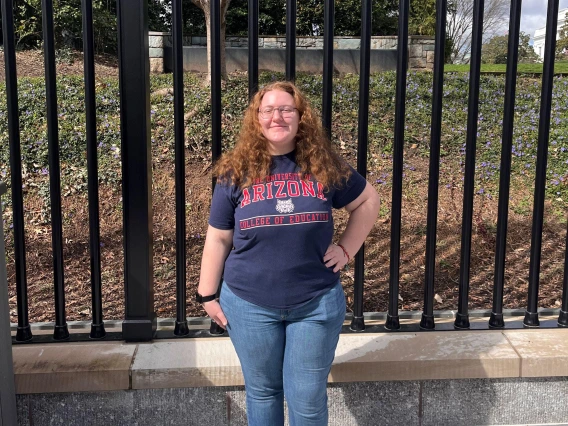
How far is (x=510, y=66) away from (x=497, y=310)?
113cm

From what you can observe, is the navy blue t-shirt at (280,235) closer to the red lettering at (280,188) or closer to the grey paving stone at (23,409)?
the red lettering at (280,188)

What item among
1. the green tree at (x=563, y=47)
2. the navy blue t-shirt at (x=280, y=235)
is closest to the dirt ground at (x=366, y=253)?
the navy blue t-shirt at (x=280, y=235)

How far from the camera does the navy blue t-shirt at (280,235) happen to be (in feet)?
6.86

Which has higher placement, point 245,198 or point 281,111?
point 281,111

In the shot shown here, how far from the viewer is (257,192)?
2.12 metres

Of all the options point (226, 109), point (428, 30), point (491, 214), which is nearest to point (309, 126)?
point (491, 214)

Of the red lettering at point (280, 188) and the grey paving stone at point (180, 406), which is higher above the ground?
the red lettering at point (280, 188)

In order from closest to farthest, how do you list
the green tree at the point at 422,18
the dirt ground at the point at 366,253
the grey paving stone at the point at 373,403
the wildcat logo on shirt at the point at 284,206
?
the wildcat logo on shirt at the point at 284,206 < the grey paving stone at the point at 373,403 < the dirt ground at the point at 366,253 < the green tree at the point at 422,18

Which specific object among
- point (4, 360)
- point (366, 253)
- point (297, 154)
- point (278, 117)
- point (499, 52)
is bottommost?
point (366, 253)

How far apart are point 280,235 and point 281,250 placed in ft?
0.18

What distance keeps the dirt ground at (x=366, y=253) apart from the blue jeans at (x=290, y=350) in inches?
64.1

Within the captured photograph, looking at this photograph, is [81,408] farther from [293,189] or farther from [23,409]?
[293,189]

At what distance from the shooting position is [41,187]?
19.4ft

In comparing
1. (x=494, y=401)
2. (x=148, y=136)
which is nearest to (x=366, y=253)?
(x=494, y=401)
